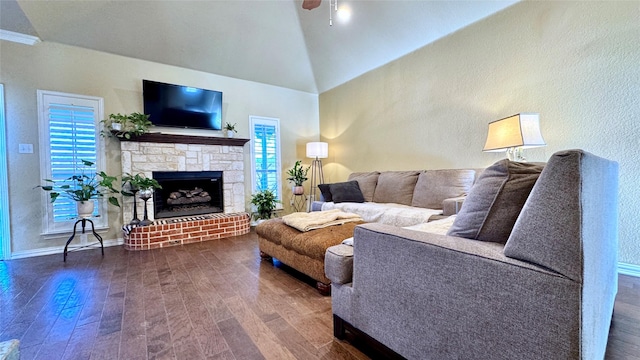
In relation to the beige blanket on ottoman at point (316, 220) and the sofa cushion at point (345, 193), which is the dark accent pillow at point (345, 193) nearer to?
the sofa cushion at point (345, 193)

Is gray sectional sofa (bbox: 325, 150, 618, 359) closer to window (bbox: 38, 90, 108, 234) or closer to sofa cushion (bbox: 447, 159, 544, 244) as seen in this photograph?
sofa cushion (bbox: 447, 159, 544, 244)

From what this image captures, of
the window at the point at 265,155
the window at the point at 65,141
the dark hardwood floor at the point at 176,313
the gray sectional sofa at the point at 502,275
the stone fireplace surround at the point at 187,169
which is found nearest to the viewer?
the gray sectional sofa at the point at 502,275

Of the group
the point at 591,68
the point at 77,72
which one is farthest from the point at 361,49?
the point at 77,72

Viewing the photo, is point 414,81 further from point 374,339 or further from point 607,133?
point 374,339

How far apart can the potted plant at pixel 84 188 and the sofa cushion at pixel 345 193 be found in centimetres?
285

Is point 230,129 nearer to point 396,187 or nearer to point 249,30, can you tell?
point 249,30

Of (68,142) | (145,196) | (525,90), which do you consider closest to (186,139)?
(145,196)

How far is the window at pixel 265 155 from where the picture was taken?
4809 mm

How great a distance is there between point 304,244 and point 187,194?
297cm

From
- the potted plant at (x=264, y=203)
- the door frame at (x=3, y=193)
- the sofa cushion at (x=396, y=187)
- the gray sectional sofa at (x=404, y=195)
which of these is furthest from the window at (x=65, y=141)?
the sofa cushion at (x=396, y=187)

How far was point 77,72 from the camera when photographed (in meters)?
3.42

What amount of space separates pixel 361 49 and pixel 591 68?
2.73 m

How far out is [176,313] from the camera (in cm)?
177

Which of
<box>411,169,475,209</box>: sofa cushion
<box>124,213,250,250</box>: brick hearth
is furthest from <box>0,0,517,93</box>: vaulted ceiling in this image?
<box>124,213,250,250</box>: brick hearth
